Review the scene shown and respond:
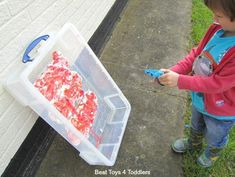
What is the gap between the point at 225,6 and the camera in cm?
143

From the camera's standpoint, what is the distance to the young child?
1567 mm

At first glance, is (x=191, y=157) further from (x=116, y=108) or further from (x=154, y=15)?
(x=154, y=15)

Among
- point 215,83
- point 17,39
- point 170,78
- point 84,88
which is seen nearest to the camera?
point 215,83

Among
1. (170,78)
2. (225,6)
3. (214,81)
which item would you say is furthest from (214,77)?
(225,6)

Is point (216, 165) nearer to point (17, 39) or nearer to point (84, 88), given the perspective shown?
point (84, 88)

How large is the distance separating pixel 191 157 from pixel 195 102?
24.2 inches

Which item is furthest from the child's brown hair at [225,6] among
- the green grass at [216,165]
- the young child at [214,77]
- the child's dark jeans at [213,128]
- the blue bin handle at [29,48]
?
the green grass at [216,165]

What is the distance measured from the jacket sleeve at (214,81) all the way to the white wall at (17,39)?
104 centimetres

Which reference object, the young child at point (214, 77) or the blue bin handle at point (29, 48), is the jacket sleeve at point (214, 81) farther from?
the blue bin handle at point (29, 48)

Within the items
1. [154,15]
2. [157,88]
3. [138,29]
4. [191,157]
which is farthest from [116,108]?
[154,15]

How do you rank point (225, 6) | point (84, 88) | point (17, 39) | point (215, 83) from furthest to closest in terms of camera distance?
point (84, 88)
point (17, 39)
point (215, 83)
point (225, 6)

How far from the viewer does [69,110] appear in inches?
79.2

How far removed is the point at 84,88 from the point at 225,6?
1233 mm

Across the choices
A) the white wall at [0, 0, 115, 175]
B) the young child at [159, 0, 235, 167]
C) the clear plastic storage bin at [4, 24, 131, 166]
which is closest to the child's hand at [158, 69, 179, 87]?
the young child at [159, 0, 235, 167]
